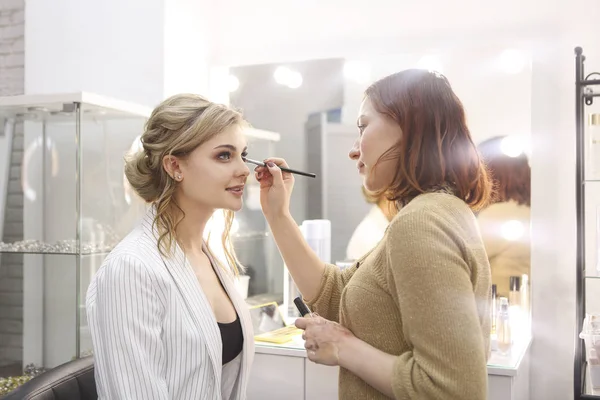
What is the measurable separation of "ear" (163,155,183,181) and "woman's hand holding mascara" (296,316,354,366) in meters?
0.45

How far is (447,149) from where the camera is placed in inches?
43.8

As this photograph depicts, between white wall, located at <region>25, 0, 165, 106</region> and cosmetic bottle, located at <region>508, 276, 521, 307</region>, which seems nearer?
cosmetic bottle, located at <region>508, 276, 521, 307</region>

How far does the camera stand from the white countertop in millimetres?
1735

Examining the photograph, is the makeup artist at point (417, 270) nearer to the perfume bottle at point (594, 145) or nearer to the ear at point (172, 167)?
the ear at point (172, 167)

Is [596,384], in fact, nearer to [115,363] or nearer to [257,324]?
[257,324]

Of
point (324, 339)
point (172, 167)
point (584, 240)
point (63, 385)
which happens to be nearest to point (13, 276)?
point (63, 385)

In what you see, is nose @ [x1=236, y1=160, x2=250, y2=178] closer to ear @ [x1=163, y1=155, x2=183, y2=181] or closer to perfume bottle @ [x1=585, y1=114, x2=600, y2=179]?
ear @ [x1=163, y1=155, x2=183, y2=181]

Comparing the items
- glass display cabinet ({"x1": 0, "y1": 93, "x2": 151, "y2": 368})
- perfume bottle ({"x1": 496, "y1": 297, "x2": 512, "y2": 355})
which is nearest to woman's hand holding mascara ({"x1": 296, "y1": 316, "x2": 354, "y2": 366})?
perfume bottle ({"x1": 496, "y1": 297, "x2": 512, "y2": 355})

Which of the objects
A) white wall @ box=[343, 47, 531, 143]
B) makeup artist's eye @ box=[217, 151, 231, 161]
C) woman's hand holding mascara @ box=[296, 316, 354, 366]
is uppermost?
white wall @ box=[343, 47, 531, 143]

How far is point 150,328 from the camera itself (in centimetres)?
122

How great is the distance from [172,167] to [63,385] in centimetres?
56

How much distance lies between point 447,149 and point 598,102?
1.27 metres

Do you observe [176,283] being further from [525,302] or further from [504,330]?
[525,302]

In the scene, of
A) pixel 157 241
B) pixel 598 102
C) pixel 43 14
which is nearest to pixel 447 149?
pixel 157 241
